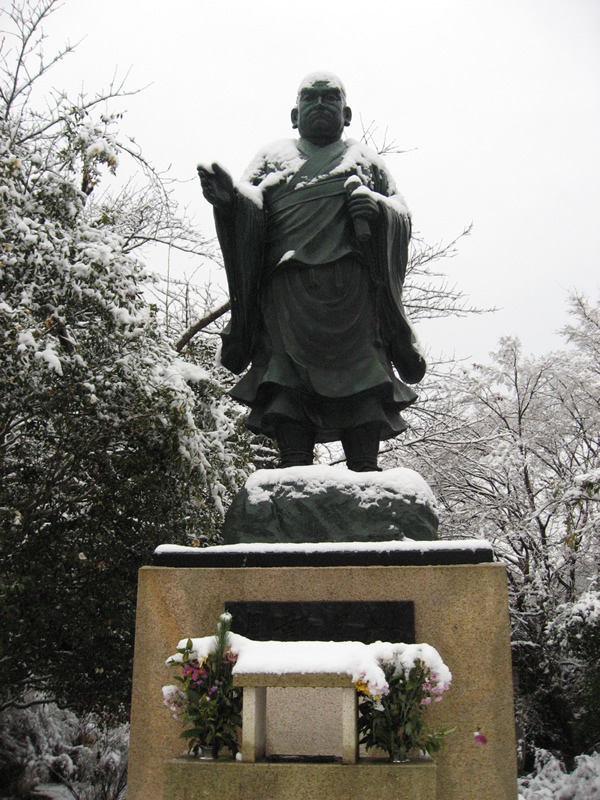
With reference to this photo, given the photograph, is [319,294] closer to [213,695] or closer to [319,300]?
[319,300]

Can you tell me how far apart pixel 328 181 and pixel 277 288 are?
600 mm

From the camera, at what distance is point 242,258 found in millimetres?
3992

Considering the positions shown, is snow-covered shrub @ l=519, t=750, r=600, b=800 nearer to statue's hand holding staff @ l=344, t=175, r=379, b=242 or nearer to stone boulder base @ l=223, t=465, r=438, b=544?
stone boulder base @ l=223, t=465, r=438, b=544

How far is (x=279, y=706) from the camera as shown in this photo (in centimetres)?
306

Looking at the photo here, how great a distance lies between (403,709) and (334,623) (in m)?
0.61

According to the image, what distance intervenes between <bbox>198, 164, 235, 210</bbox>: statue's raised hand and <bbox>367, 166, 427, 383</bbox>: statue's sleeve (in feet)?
2.44

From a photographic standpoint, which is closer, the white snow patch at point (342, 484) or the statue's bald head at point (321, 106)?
the white snow patch at point (342, 484)

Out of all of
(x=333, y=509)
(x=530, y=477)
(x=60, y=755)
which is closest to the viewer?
(x=333, y=509)

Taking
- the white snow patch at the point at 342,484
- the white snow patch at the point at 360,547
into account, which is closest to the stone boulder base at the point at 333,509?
the white snow patch at the point at 342,484

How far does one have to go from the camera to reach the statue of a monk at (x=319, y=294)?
388cm

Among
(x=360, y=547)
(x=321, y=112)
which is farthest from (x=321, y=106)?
(x=360, y=547)

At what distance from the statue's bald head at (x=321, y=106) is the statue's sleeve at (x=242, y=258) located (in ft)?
1.86

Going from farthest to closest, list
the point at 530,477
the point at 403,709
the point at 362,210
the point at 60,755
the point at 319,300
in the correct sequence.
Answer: the point at 530,477 < the point at 60,755 < the point at 319,300 < the point at 362,210 < the point at 403,709

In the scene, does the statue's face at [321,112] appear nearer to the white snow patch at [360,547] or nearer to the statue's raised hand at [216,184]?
the statue's raised hand at [216,184]
